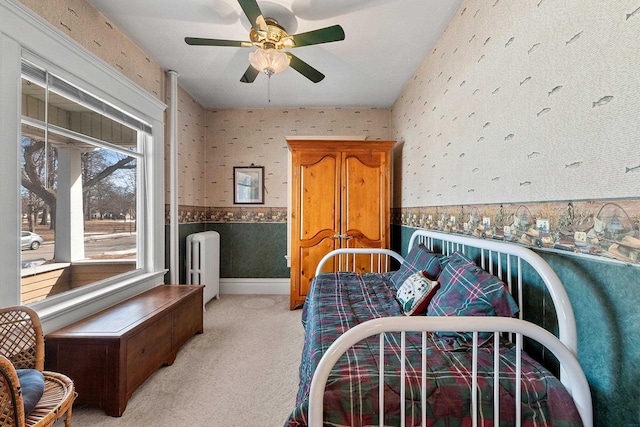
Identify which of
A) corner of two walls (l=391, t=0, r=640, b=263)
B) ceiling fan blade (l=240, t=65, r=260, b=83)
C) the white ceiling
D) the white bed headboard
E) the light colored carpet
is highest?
the white ceiling

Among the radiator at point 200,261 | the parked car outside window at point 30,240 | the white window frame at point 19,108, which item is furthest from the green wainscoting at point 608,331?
the radiator at point 200,261

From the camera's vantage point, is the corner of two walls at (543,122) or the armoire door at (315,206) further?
the armoire door at (315,206)

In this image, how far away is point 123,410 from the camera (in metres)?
1.69

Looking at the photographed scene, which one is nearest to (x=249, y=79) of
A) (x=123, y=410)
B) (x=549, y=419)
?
(x=123, y=410)

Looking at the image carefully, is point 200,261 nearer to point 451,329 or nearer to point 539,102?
point 451,329

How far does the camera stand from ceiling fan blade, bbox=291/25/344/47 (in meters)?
1.84

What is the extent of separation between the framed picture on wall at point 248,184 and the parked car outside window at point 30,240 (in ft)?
7.89

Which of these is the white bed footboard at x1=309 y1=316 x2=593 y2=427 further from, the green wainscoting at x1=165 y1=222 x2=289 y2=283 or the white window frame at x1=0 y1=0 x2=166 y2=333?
the green wainscoting at x1=165 y1=222 x2=289 y2=283

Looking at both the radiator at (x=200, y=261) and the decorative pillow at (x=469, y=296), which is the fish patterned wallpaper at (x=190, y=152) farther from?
the decorative pillow at (x=469, y=296)

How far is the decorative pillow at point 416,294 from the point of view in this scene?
1.55 meters

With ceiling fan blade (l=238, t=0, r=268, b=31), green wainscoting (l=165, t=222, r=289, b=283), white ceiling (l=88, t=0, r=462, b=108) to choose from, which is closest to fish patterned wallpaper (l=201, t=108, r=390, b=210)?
white ceiling (l=88, t=0, r=462, b=108)

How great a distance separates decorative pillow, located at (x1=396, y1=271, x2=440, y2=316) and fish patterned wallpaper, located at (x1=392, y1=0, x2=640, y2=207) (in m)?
0.57

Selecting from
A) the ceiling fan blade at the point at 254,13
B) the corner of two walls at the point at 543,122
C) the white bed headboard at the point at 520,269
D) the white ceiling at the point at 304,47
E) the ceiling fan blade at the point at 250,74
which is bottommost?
the white bed headboard at the point at 520,269

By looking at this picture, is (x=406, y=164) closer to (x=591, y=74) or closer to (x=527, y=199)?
(x=527, y=199)
